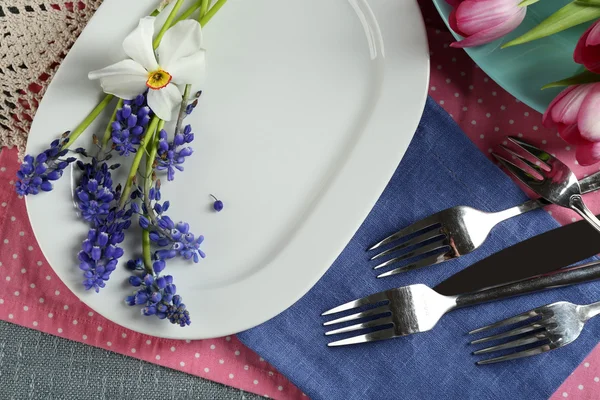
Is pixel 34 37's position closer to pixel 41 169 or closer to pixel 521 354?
pixel 41 169

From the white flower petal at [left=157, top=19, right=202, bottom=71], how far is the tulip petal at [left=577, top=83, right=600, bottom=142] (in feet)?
1.18

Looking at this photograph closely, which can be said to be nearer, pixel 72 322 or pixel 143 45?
pixel 143 45

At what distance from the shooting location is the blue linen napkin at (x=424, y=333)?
27.2 inches

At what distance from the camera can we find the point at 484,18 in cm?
56

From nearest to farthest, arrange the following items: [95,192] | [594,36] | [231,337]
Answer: [594,36], [95,192], [231,337]

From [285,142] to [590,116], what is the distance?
0.98 feet

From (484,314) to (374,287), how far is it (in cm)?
13

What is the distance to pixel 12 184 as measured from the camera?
2.39 ft

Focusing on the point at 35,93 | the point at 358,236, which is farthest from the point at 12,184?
the point at 358,236

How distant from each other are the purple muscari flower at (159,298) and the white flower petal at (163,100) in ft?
0.49

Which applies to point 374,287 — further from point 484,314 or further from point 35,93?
point 35,93

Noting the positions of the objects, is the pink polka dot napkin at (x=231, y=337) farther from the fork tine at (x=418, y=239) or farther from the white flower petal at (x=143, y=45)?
the white flower petal at (x=143, y=45)

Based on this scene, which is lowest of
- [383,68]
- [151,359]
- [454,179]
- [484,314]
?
[151,359]

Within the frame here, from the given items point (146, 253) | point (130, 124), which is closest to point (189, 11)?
point (130, 124)
